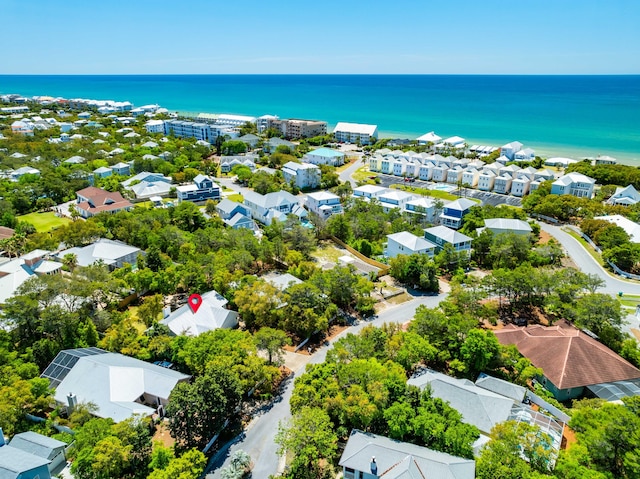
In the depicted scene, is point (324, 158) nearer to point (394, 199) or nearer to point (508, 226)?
point (394, 199)

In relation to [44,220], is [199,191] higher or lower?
higher

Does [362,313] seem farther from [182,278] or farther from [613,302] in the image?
[613,302]

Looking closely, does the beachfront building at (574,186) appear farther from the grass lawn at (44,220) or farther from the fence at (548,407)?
the grass lawn at (44,220)

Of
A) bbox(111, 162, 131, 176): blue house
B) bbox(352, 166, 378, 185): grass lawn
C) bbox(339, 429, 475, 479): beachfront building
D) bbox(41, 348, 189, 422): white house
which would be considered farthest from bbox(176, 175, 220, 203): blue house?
bbox(339, 429, 475, 479): beachfront building

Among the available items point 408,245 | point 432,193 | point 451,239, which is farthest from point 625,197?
point 408,245

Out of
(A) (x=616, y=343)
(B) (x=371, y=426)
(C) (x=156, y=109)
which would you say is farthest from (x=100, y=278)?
(C) (x=156, y=109)

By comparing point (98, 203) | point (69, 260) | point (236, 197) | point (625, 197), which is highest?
point (625, 197)

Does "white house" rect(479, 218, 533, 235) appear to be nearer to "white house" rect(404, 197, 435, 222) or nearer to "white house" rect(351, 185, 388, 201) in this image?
"white house" rect(404, 197, 435, 222)
